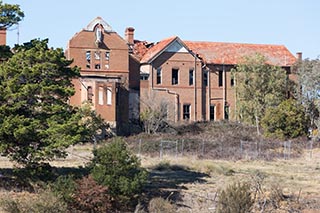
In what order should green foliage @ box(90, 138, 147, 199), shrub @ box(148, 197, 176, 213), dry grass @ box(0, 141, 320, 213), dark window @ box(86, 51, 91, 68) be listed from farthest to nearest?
1. dark window @ box(86, 51, 91, 68)
2. dry grass @ box(0, 141, 320, 213)
3. green foliage @ box(90, 138, 147, 199)
4. shrub @ box(148, 197, 176, 213)

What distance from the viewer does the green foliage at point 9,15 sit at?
110 feet

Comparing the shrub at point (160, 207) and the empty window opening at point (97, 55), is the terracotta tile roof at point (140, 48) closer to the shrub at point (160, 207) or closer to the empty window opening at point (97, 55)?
the empty window opening at point (97, 55)

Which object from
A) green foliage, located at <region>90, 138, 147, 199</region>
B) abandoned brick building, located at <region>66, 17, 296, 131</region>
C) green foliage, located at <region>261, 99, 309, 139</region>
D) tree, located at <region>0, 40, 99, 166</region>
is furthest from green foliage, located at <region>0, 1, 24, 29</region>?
green foliage, located at <region>261, 99, 309, 139</region>

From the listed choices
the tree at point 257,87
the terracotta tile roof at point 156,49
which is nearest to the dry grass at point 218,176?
the tree at point 257,87

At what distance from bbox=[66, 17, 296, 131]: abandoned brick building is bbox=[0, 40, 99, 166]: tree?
25031mm

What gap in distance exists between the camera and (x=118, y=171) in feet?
104

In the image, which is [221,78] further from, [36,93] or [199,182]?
[36,93]

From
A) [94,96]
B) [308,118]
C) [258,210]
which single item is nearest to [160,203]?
[258,210]

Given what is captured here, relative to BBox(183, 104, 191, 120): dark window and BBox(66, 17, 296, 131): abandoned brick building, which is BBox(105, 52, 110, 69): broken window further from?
BBox(183, 104, 191, 120): dark window

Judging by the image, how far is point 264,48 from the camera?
72.3 metres

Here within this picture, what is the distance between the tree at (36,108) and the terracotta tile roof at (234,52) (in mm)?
35239

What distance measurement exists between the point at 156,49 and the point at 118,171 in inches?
1407

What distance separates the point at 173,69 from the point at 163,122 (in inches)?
241

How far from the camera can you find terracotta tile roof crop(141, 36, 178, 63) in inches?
2571
